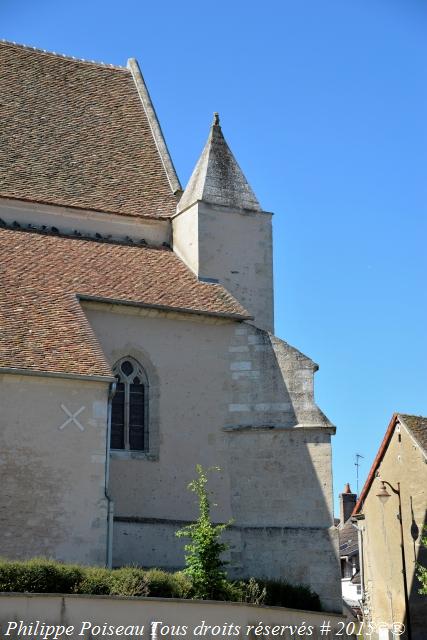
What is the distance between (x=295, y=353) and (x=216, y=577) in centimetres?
639

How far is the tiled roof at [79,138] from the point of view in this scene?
25.5 meters

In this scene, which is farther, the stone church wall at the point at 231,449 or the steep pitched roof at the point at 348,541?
the steep pitched roof at the point at 348,541

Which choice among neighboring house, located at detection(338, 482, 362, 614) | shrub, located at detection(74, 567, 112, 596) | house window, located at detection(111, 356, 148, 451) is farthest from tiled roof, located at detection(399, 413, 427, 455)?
shrub, located at detection(74, 567, 112, 596)

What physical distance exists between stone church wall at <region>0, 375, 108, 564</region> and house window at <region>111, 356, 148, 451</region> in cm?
210

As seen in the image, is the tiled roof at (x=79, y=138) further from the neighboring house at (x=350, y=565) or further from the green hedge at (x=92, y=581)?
the neighboring house at (x=350, y=565)

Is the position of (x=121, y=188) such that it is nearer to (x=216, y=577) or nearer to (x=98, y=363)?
(x=98, y=363)

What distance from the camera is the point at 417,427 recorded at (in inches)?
1236

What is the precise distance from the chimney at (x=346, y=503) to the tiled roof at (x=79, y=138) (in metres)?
18.5

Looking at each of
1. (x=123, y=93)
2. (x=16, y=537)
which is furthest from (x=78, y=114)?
(x=16, y=537)

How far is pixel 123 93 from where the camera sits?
29359mm

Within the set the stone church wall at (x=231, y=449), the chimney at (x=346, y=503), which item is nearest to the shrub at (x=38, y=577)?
the stone church wall at (x=231, y=449)

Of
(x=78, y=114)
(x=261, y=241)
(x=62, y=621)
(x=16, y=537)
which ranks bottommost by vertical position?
(x=62, y=621)

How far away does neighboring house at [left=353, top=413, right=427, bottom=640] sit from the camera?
98.5 feet

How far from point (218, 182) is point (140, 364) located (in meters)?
5.22
